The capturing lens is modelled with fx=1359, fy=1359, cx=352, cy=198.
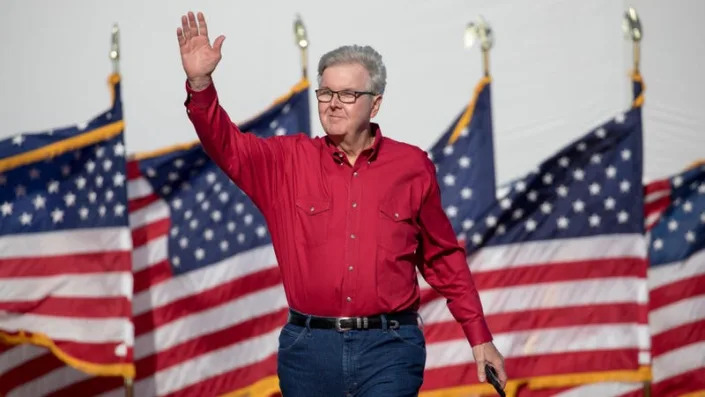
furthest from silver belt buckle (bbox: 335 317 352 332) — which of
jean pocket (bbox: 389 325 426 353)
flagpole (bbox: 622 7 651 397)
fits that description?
flagpole (bbox: 622 7 651 397)

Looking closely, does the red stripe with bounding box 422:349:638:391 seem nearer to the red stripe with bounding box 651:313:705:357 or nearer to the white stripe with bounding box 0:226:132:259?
the red stripe with bounding box 651:313:705:357

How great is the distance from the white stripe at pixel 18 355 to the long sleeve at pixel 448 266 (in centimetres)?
279

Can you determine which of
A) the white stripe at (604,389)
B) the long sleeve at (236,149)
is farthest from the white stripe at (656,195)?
the long sleeve at (236,149)

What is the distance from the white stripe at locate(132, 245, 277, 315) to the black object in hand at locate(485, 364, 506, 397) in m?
2.41

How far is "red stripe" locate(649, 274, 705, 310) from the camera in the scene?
648 cm

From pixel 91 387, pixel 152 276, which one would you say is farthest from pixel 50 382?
pixel 152 276

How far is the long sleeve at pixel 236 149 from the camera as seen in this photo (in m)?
3.60

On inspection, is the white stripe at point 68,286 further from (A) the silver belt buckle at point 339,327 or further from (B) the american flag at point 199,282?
(A) the silver belt buckle at point 339,327

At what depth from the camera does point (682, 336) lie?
21.3ft

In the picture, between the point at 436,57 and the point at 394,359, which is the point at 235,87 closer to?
the point at 436,57

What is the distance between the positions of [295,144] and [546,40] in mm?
2983

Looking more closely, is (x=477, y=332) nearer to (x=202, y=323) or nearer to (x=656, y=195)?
(x=202, y=323)

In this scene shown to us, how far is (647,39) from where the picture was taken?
669 centimetres

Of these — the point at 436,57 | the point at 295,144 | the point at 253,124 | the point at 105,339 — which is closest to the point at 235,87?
the point at 253,124
